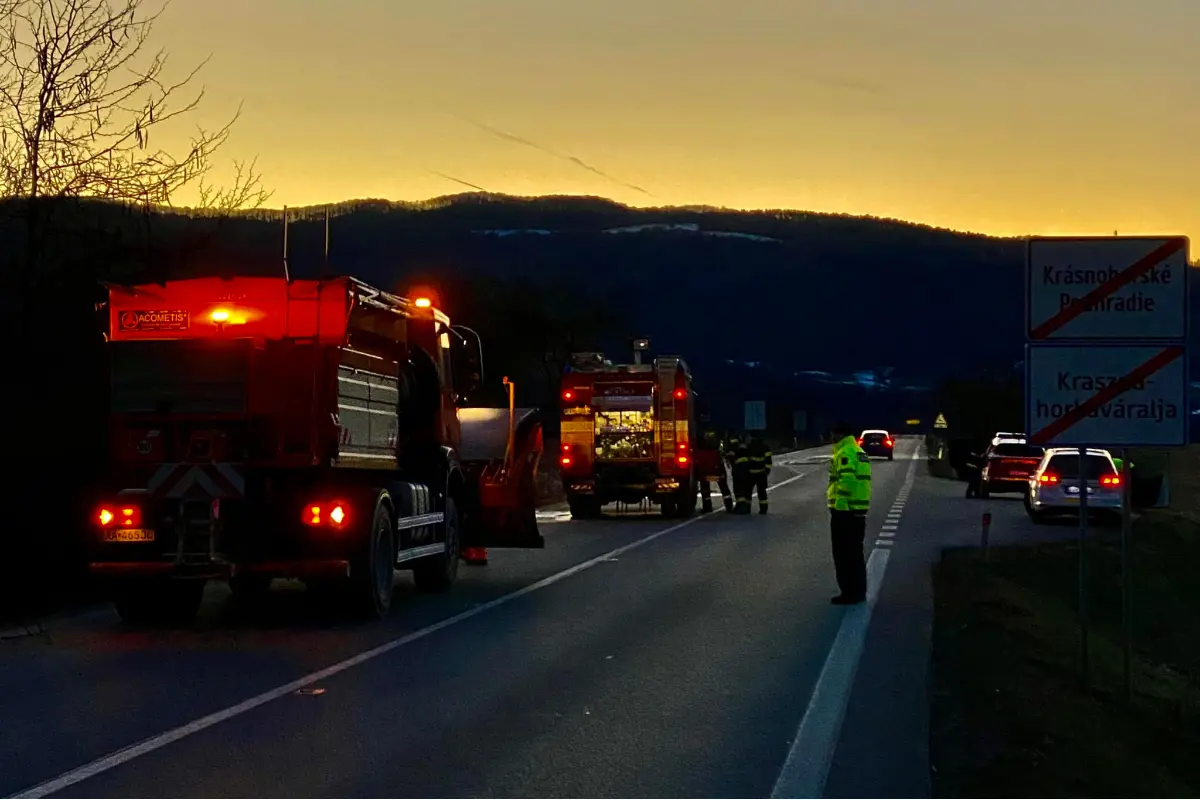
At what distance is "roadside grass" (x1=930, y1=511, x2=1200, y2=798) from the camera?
333 inches

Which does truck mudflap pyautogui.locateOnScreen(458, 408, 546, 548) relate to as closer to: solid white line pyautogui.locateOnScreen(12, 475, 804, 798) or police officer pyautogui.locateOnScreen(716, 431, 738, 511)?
solid white line pyautogui.locateOnScreen(12, 475, 804, 798)

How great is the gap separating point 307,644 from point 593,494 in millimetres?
19460

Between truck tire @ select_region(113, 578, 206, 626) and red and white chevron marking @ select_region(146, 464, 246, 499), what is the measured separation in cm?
101

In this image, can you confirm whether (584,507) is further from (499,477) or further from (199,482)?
(199,482)

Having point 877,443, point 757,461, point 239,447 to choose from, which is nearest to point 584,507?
point 757,461

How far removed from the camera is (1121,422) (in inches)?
427

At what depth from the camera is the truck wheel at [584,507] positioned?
3341 cm

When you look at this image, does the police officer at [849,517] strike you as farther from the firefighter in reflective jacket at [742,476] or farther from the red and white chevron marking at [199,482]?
the firefighter in reflective jacket at [742,476]

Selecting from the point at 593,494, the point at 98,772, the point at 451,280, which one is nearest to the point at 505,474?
the point at 98,772

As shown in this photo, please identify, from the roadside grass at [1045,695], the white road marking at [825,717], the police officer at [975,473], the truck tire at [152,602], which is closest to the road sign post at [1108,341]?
the roadside grass at [1045,695]

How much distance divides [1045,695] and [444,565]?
8757 millimetres

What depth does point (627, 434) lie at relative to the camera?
3303cm

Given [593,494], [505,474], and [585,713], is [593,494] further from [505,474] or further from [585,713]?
[585,713]

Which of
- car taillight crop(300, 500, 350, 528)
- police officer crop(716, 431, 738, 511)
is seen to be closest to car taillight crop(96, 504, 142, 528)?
car taillight crop(300, 500, 350, 528)
